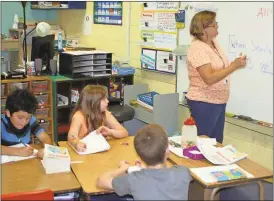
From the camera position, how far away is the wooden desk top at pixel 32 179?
5.63ft

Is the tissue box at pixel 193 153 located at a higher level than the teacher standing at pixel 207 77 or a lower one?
lower

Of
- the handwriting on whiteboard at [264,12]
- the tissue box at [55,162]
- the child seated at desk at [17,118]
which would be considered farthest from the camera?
the handwriting on whiteboard at [264,12]

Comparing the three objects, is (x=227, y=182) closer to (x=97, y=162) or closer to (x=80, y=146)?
(x=97, y=162)

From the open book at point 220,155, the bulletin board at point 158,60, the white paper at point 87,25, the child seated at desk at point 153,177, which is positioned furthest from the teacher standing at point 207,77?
the white paper at point 87,25

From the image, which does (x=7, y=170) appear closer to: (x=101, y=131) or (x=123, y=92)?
(x=101, y=131)

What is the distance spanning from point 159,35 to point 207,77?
4.83 ft

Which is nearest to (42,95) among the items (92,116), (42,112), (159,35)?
(42,112)

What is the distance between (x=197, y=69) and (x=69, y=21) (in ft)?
11.5

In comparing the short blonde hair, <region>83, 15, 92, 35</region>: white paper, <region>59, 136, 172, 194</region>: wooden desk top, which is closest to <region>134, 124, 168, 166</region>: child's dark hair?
<region>59, 136, 172, 194</region>: wooden desk top

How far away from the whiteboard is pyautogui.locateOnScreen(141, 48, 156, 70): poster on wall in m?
0.88

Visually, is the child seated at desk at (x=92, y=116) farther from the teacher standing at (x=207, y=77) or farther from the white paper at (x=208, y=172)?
the white paper at (x=208, y=172)

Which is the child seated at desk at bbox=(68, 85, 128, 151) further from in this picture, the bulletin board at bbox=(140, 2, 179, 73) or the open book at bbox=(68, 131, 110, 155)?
the bulletin board at bbox=(140, 2, 179, 73)

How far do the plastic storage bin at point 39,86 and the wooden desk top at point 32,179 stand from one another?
154cm

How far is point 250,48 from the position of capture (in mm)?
2861
